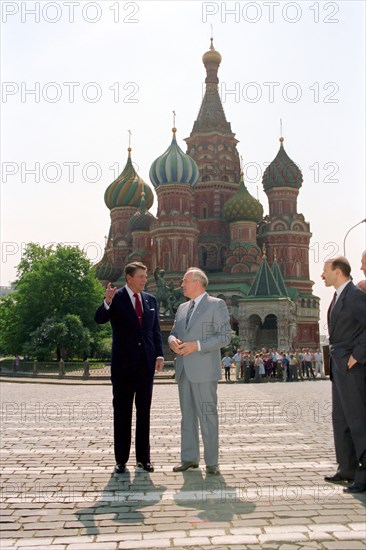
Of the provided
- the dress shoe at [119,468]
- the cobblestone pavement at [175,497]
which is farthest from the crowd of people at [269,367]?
the dress shoe at [119,468]

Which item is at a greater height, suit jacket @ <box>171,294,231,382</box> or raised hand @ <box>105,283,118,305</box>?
raised hand @ <box>105,283,118,305</box>

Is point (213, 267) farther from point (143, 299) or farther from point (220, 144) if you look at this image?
point (143, 299)

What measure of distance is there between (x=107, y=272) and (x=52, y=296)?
962 inches

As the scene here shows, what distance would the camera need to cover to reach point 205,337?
6398 millimetres

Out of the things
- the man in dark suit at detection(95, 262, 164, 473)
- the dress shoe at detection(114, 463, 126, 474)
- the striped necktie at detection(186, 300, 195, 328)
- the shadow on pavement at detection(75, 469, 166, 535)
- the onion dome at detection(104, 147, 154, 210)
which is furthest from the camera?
the onion dome at detection(104, 147, 154, 210)

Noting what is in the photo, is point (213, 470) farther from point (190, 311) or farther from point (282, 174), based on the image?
point (282, 174)

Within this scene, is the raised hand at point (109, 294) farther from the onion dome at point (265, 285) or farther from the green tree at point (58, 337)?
the onion dome at point (265, 285)

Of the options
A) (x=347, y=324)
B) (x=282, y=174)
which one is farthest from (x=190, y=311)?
(x=282, y=174)

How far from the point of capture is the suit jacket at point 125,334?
6422 millimetres

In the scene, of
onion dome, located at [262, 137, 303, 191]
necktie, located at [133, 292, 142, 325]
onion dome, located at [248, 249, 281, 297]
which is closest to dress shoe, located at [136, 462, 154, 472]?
necktie, located at [133, 292, 142, 325]

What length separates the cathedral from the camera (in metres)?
56.3

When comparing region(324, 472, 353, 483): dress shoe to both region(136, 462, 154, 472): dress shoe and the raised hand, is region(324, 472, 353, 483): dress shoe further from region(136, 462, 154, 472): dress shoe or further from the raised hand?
the raised hand

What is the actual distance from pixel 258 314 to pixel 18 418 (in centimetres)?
3535

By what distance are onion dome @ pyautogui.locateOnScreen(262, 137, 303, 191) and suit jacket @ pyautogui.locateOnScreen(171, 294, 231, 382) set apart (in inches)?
2264
